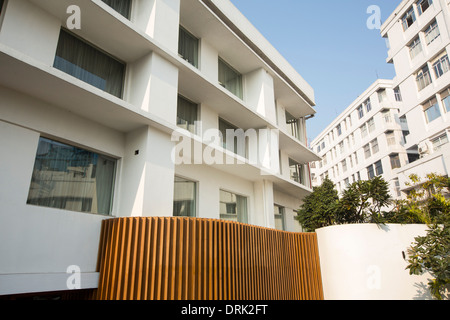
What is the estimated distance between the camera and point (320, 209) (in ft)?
35.1

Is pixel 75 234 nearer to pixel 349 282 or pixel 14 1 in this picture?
pixel 14 1

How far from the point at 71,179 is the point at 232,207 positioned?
20.1ft

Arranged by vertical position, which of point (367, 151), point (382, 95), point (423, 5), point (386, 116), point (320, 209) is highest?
point (423, 5)

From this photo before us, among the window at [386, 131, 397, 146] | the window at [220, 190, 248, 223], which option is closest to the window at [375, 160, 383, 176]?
the window at [386, 131, 397, 146]

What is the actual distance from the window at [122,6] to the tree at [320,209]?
28.9 ft

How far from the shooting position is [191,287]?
655 centimetres

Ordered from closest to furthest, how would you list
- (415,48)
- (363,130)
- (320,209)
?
(320,209)
(415,48)
(363,130)

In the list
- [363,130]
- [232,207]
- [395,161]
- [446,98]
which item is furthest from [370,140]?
[232,207]

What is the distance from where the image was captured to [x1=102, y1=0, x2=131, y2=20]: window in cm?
900

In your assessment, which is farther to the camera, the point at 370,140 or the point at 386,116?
the point at 370,140

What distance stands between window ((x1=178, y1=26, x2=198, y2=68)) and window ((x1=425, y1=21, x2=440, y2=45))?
19445 millimetres

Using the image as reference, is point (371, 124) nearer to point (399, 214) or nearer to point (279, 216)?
point (279, 216)

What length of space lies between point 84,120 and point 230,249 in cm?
482
